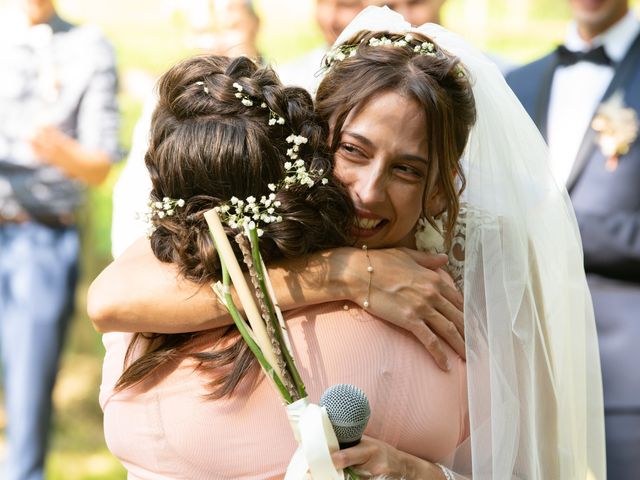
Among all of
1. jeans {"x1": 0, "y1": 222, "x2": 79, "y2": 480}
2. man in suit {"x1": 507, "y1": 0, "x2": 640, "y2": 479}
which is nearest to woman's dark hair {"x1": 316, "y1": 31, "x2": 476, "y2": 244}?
man in suit {"x1": 507, "y1": 0, "x2": 640, "y2": 479}

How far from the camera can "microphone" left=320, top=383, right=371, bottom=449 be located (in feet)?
5.60

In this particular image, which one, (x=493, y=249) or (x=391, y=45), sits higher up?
(x=391, y=45)

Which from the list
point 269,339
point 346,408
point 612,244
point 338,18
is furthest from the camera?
point 338,18

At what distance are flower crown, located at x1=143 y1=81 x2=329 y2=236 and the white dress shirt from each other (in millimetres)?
2447

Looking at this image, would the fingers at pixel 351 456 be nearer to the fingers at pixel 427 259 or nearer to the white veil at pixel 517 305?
the white veil at pixel 517 305

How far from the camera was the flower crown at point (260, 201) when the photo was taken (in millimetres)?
1864

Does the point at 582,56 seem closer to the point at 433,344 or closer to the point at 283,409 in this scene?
the point at 433,344

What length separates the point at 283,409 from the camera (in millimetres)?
1927

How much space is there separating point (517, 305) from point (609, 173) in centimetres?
215

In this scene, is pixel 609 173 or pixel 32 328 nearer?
pixel 609 173

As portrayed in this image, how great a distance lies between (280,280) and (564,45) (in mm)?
2866

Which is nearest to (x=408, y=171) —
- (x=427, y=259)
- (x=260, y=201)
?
(x=427, y=259)

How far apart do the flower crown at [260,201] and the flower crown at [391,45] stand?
0.96ft

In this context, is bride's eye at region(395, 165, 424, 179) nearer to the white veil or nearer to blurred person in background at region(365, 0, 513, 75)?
the white veil
